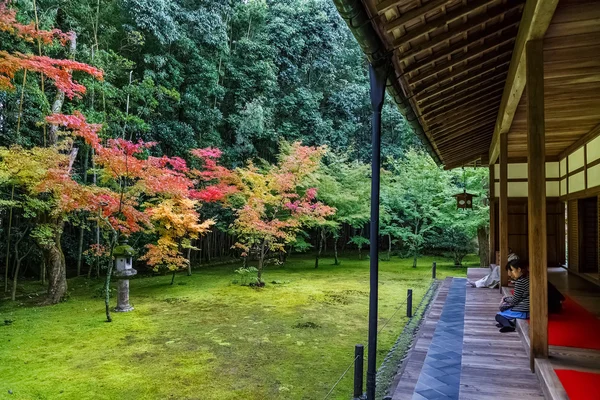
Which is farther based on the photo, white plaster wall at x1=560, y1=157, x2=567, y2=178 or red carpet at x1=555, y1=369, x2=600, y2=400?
white plaster wall at x1=560, y1=157, x2=567, y2=178

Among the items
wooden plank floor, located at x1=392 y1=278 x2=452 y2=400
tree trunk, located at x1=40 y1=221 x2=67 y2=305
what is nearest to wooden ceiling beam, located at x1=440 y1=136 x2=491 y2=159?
wooden plank floor, located at x1=392 y1=278 x2=452 y2=400

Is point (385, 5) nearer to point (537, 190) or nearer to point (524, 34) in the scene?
point (524, 34)

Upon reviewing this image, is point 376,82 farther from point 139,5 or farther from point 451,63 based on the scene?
point 139,5

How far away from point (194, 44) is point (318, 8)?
7.13 metres

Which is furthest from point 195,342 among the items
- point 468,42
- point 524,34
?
point 524,34

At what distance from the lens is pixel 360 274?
40.5 feet

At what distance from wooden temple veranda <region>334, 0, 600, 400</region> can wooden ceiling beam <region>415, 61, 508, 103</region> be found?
2 centimetres

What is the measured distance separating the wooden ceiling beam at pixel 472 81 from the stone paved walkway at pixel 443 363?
283 cm

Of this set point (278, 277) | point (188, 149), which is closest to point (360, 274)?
point (278, 277)

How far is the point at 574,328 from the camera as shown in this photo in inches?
134

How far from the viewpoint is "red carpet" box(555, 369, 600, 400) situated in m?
2.19

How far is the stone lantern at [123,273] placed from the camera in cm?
772

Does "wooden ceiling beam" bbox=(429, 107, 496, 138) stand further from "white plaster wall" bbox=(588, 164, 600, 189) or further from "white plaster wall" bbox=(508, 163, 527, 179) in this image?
"white plaster wall" bbox=(508, 163, 527, 179)

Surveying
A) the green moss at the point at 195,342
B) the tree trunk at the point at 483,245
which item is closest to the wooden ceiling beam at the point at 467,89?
the green moss at the point at 195,342
